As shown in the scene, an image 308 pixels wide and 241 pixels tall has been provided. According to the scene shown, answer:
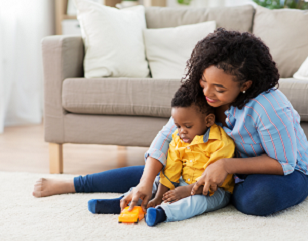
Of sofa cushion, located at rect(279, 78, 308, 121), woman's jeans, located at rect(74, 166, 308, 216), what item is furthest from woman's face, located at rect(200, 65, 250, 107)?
sofa cushion, located at rect(279, 78, 308, 121)

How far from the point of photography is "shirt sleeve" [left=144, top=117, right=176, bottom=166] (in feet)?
3.57

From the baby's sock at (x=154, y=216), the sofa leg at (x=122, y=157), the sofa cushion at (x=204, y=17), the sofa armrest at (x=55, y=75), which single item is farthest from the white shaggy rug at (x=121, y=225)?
the sofa cushion at (x=204, y=17)

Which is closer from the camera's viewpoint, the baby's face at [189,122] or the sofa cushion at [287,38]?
the baby's face at [189,122]

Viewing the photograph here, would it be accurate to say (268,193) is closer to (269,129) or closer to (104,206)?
(269,129)

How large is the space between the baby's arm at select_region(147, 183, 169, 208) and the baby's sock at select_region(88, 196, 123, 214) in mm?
98

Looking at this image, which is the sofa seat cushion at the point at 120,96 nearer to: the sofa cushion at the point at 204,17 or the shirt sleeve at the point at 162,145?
the shirt sleeve at the point at 162,145

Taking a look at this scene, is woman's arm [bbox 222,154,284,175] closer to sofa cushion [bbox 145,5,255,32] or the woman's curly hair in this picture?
the woman's curly hair

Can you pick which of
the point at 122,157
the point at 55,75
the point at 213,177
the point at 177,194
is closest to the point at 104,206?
the point at 177,194

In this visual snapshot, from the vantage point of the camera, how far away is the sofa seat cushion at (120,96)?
1.46 meters

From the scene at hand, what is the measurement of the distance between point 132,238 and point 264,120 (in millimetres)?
475

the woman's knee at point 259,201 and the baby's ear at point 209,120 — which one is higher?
the baby's ear at point 209,120

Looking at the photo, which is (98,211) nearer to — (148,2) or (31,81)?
(31,81)

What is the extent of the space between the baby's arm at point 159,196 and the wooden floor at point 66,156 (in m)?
0.64

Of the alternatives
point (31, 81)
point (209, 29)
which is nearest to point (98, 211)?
point (209, 29)
